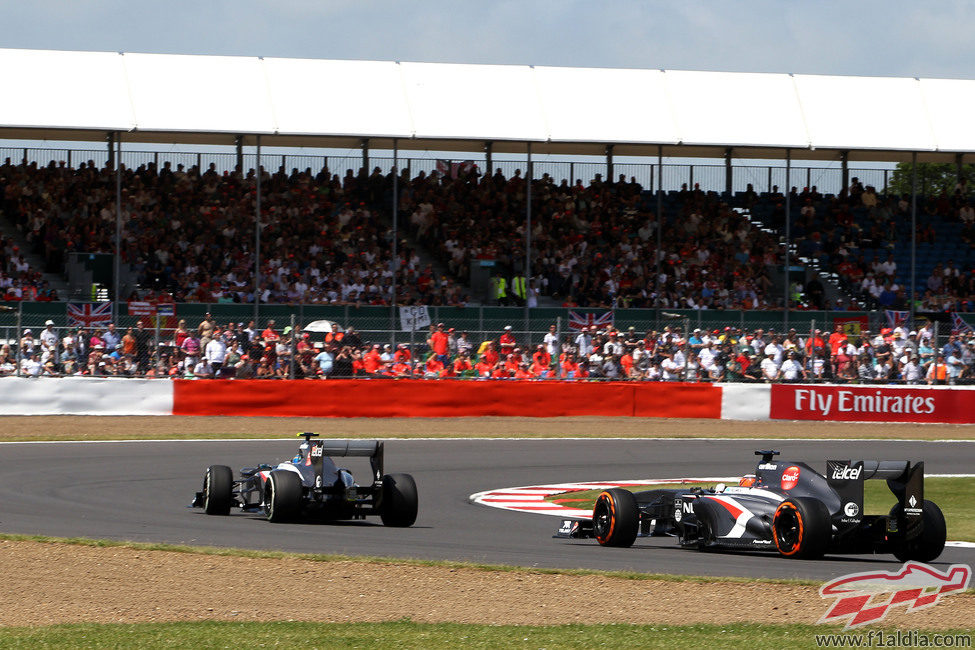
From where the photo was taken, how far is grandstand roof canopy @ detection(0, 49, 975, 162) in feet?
98.1

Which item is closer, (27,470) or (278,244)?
(27,470)

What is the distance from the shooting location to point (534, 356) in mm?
26641

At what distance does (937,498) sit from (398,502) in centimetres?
749

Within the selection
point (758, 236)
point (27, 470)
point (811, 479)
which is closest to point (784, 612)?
point (811, 479)

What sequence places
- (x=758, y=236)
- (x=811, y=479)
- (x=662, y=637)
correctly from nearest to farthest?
1. (x=662, y=637)
2. (x=811, y=479)
3. (x=758, y=236)

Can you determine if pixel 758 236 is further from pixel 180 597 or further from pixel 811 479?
pixel 180 597

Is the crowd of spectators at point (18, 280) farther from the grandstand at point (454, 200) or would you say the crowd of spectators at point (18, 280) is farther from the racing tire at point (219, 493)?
the racing tire at point (219, 493)

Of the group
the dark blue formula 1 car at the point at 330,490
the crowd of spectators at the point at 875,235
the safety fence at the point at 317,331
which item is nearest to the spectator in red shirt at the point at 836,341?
the safety fence at the point at 317,331

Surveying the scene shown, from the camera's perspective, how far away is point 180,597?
9203 mm

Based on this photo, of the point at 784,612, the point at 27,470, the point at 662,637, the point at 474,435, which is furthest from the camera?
the point at 474,435

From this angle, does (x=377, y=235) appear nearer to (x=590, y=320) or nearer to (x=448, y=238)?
(x=448, y=238)

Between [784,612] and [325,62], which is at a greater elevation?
[325,62]

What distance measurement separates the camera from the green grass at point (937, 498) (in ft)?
48.0

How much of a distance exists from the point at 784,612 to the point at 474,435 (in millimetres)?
15648
